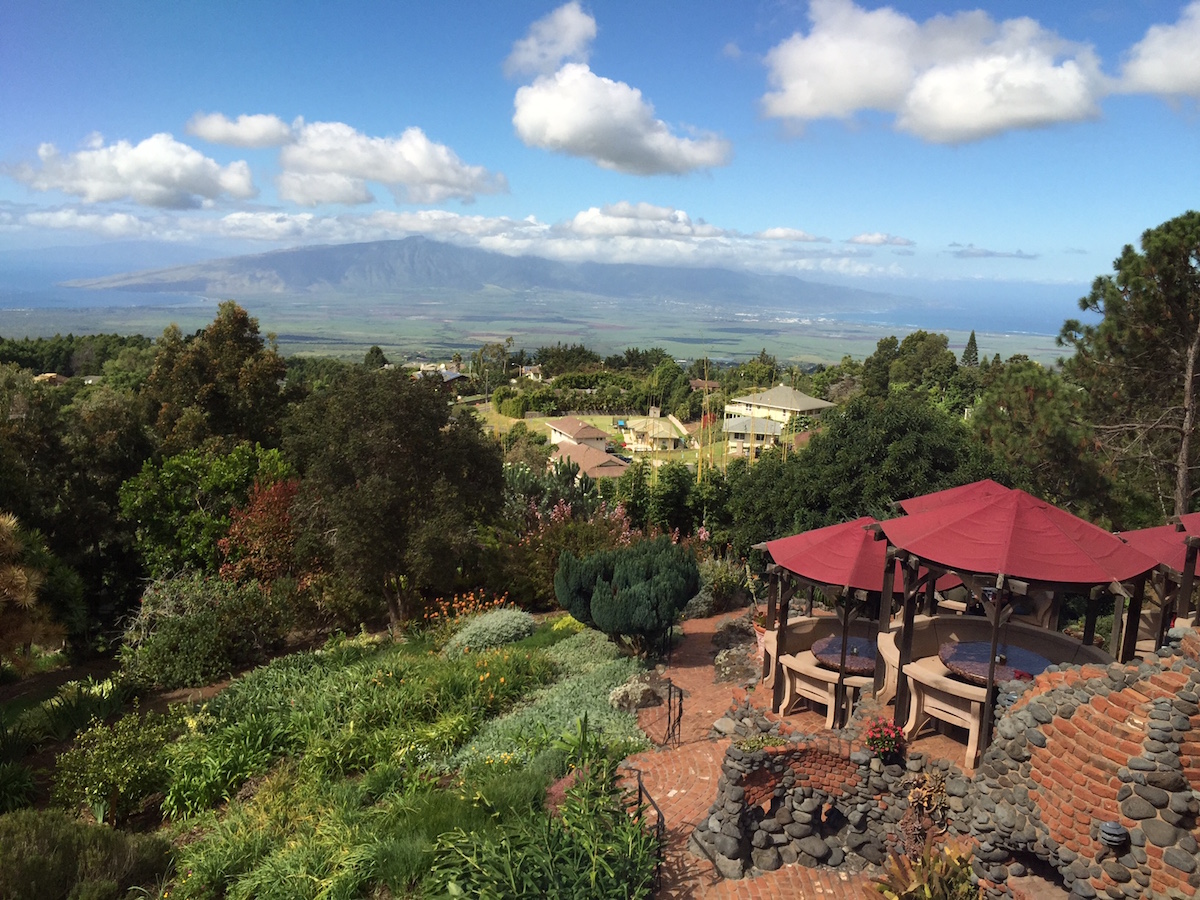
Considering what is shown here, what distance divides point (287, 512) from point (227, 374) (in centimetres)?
621

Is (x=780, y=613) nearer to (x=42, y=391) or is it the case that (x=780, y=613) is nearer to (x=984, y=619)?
(x=984, y=619)

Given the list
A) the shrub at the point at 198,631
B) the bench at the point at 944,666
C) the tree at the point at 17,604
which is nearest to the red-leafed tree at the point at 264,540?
the shrub at the point at 198,631

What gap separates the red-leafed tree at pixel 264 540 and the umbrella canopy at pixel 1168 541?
13.2 metres

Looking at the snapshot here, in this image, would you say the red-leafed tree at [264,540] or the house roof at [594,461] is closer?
the red-leafed tree at [264,540]

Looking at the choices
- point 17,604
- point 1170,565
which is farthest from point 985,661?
point 17,604

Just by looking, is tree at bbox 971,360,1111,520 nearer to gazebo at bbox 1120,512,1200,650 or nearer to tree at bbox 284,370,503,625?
gazebo at bbox 1120,512,1200,650

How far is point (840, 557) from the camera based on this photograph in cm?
789

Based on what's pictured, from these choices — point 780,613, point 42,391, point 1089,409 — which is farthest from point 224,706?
point 1089,409

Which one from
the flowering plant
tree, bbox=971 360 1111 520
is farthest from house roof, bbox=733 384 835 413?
the flowering plant

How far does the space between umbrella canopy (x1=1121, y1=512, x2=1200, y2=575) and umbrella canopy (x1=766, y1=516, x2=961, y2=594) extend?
10.0 ft

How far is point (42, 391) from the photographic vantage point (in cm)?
1616

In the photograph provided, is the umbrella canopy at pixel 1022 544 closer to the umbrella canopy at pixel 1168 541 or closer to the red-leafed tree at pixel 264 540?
the umbrella canopy at pixel 1168 541

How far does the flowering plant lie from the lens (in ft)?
21.5

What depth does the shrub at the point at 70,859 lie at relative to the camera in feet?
19.0
